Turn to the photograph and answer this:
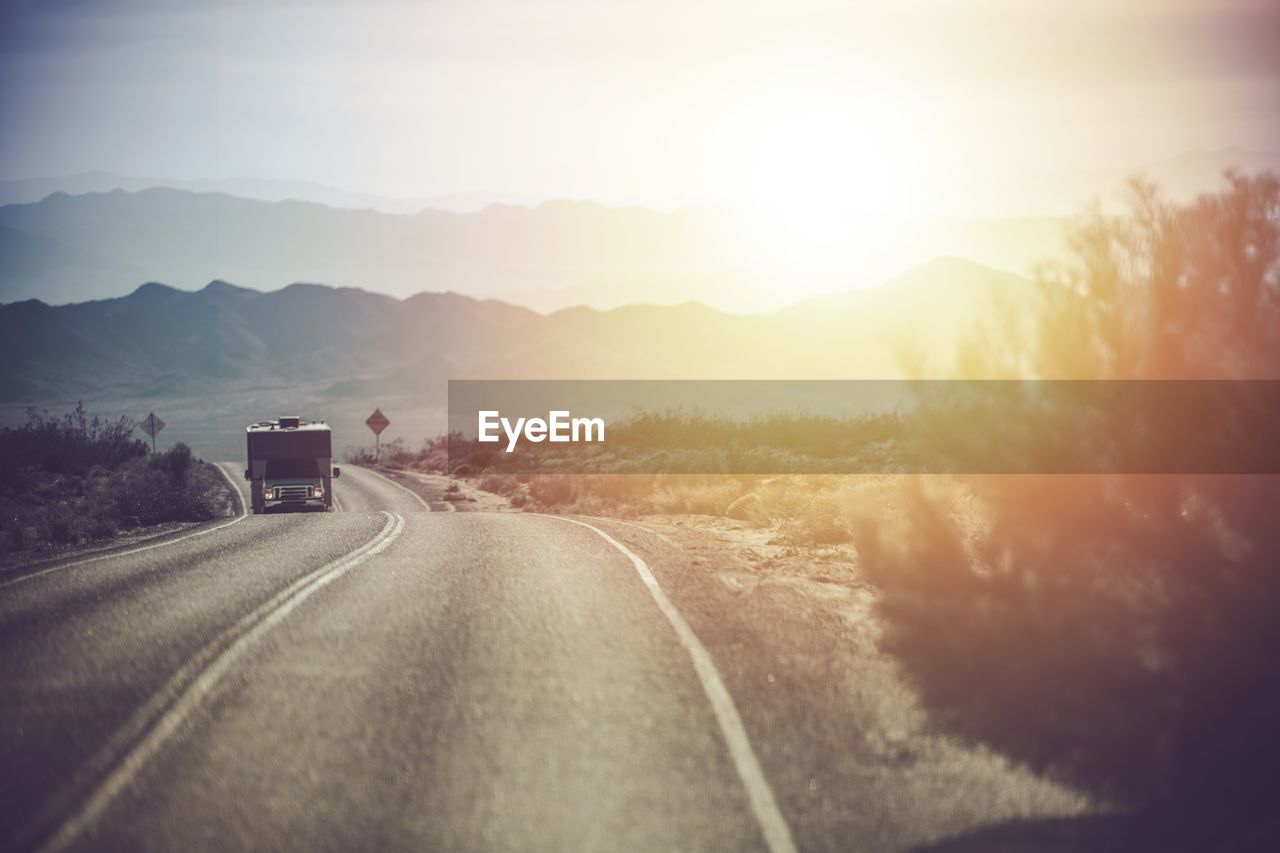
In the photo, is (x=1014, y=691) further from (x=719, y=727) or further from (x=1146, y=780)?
(x=719, y=727)

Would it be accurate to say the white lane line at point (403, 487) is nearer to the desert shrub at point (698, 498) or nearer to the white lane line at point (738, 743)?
the desert shrub at point (698, 498)

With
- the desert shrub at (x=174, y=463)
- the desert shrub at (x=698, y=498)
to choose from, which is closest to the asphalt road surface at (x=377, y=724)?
the desert shrub at (x=698, y=498)

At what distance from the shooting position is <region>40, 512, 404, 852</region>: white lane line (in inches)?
218

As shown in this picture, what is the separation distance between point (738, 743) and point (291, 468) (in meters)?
27.4

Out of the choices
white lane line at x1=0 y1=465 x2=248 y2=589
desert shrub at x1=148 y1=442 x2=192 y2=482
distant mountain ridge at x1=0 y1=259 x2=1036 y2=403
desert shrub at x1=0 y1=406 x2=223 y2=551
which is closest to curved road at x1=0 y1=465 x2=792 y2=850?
white lane line at x1=0 y1=465 x2=248 y2=589

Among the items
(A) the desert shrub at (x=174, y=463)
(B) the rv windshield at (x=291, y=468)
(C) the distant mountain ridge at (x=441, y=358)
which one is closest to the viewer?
(B) the rv windshield at (x=291, y=468)

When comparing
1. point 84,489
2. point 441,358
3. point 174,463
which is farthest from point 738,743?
point 441,358

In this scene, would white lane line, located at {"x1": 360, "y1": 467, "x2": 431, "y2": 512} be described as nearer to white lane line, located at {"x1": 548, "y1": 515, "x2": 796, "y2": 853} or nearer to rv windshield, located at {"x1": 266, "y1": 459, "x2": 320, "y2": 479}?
rv windshield, located at {"x1": 266, "y1": 459, "x2": 320, "y2": 479}

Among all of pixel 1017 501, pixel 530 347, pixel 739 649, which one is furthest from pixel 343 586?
pixel 530 347

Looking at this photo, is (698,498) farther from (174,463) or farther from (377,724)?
(174,463)

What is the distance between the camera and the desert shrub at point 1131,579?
7.13m

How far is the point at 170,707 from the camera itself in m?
7.02

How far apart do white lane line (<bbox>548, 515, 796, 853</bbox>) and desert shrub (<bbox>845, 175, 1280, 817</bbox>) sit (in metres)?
1.72

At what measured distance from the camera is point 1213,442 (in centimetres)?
966
